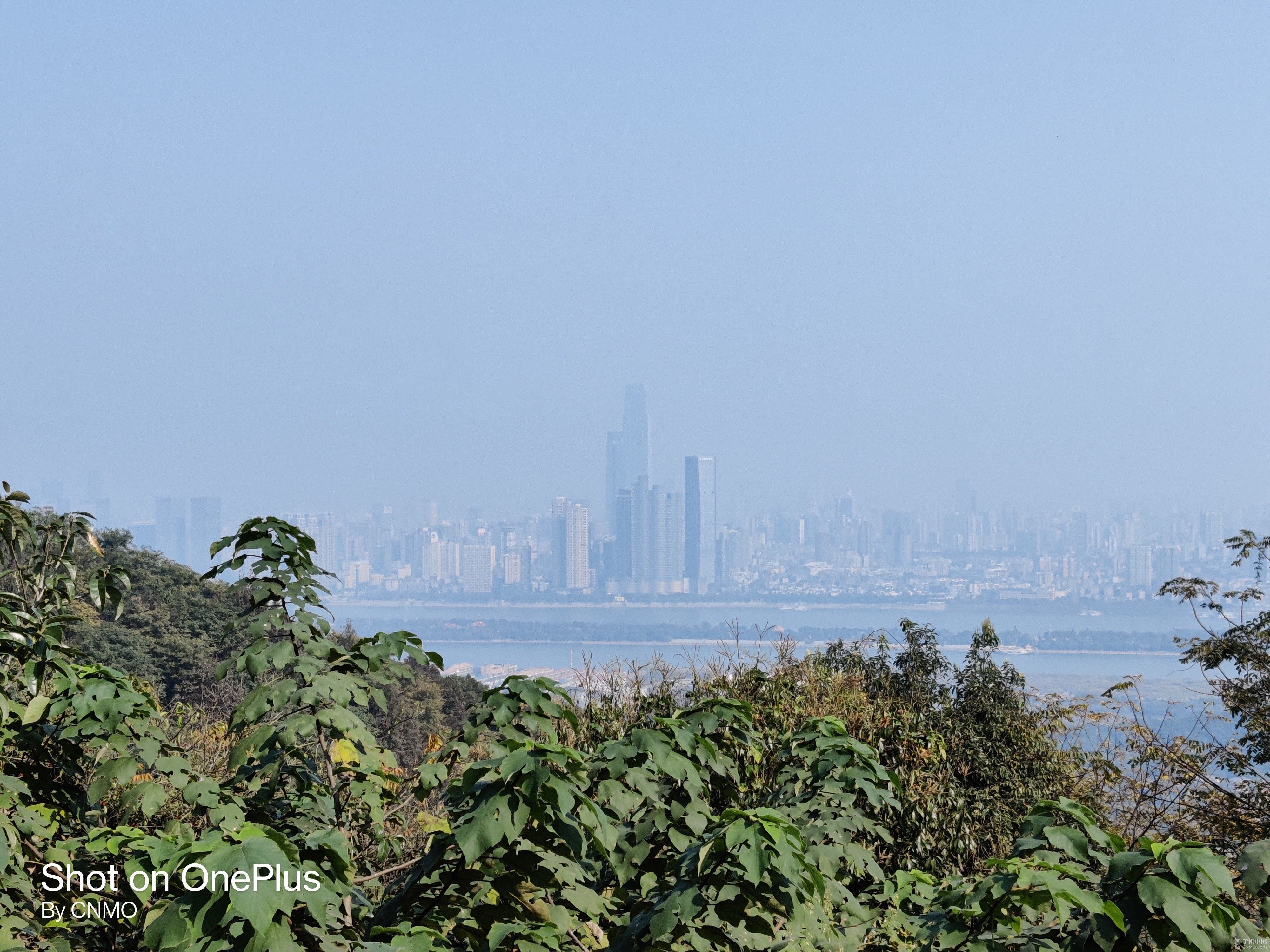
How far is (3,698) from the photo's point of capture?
8.17ft

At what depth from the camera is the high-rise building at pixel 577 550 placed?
146 meters

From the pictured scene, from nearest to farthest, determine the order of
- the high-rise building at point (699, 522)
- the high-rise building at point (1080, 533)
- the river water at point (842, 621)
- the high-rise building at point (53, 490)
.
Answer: the river water at point (842, 621)
the high-rise building at point (53, 490)
the high-rise building at point (1080, 533)
the high-rise building at point (699, 522)

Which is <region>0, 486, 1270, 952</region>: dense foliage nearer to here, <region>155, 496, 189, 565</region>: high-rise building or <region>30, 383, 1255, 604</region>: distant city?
<region>30, 383, 1255, 604</region>: distant city

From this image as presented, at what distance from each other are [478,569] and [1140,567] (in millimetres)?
87327

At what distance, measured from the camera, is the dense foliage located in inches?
62.7

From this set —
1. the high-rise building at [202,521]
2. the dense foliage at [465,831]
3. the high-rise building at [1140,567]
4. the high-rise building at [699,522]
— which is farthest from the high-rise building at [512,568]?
the dense foliage at [465,831]

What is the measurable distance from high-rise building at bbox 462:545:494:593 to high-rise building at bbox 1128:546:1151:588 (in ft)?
275

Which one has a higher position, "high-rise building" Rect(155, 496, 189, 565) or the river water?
"high-rise building" Rect(155, 496, 189, 565)

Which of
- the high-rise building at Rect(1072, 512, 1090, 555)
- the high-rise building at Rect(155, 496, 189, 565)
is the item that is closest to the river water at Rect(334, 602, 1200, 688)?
the high-rise building at Rect(1072, 512, 1090, 555)

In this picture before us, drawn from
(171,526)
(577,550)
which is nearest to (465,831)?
(171,526)

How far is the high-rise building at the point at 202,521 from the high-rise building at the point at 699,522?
234 feet

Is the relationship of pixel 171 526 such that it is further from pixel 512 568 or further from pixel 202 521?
pixel 512 568

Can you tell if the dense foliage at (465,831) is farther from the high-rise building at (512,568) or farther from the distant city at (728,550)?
the high-rise building at (512,568)

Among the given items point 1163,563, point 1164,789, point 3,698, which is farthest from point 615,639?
point 3,698
